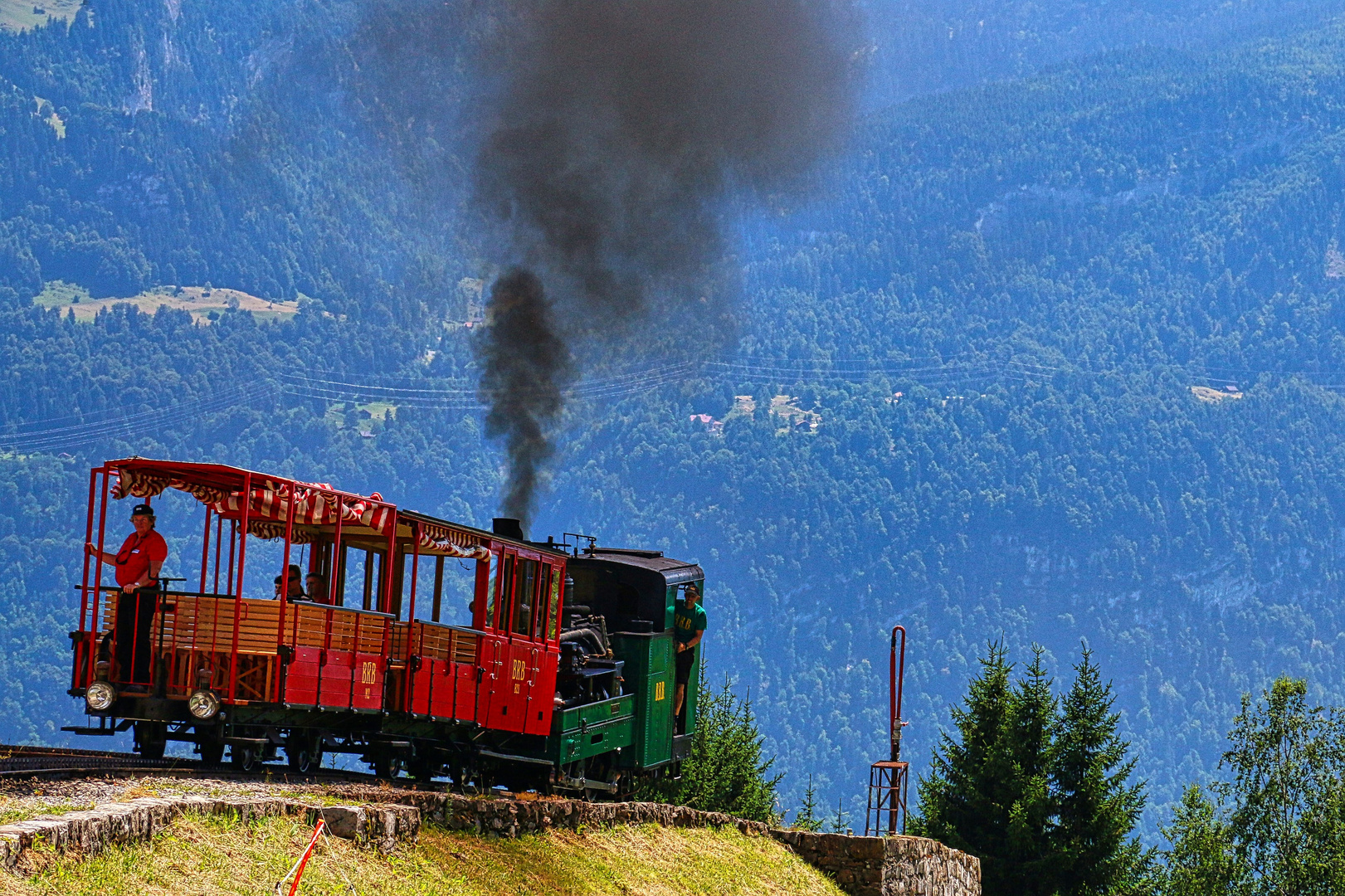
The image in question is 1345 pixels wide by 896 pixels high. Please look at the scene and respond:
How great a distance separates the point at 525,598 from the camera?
20188mm

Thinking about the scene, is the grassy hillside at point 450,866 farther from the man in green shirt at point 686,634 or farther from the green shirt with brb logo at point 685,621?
the green shirt with brb logo at point 685,621

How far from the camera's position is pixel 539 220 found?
4625 centimetres

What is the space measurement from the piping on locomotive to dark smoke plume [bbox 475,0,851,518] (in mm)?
9787

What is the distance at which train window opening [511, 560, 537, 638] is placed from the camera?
788 inches

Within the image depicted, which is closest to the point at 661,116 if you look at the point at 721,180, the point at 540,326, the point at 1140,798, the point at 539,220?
the point at 721,180

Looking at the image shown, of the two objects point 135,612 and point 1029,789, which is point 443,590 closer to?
point 135,612

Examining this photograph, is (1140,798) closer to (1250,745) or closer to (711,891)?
(1250,745)

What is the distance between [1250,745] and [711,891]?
105 feet

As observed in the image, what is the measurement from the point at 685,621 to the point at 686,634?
0.88 ft

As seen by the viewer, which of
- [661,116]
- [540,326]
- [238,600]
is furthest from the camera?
[661,116]

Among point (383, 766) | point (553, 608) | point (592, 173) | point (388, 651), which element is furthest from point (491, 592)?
point (592, 173)

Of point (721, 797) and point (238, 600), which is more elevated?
point (238, 600)

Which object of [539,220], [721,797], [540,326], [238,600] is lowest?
[721,797]

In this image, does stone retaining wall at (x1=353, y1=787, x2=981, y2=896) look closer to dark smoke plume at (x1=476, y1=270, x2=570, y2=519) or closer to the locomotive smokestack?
the locomotive smokestack
